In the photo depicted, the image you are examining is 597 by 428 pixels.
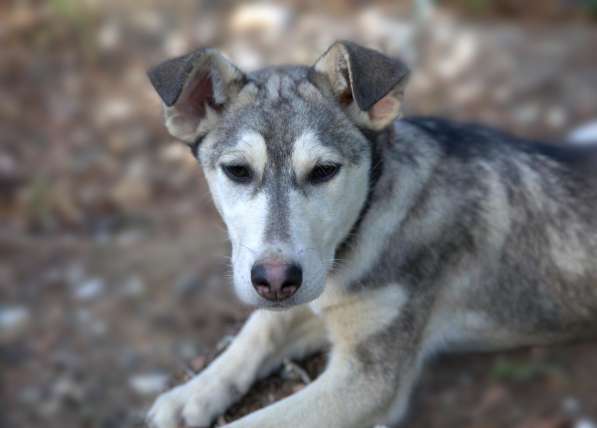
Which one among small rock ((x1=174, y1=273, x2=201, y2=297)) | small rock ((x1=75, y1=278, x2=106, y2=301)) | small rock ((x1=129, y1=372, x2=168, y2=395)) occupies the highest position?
small rock ((x1=75, y1=278, x2=106, y2=301))

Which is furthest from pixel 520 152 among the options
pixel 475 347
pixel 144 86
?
pixel 144 86

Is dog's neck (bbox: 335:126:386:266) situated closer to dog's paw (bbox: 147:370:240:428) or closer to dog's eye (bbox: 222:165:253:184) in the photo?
dog's eye (bbox: 222:165:253:184)

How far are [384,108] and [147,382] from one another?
3.37 meters

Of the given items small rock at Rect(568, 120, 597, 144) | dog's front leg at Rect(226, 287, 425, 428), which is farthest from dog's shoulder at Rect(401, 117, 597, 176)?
small rock at Rect(568, 120, 597, 144)

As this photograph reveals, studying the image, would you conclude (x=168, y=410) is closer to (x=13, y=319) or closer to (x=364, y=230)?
(x=364, y=230)

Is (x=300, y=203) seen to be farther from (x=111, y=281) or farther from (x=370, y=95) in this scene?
(x=111, y=281)

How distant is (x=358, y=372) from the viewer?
3.88 m

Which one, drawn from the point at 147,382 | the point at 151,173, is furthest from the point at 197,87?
the point at 151,173

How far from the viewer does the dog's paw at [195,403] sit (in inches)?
159

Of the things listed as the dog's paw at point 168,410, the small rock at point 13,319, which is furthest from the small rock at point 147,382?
the dog's paw at point 168,410

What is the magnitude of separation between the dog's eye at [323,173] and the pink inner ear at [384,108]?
1.09ft

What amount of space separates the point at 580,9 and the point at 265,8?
337cm

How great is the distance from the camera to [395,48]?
8.60m

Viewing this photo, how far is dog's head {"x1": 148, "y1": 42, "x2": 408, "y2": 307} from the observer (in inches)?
133
